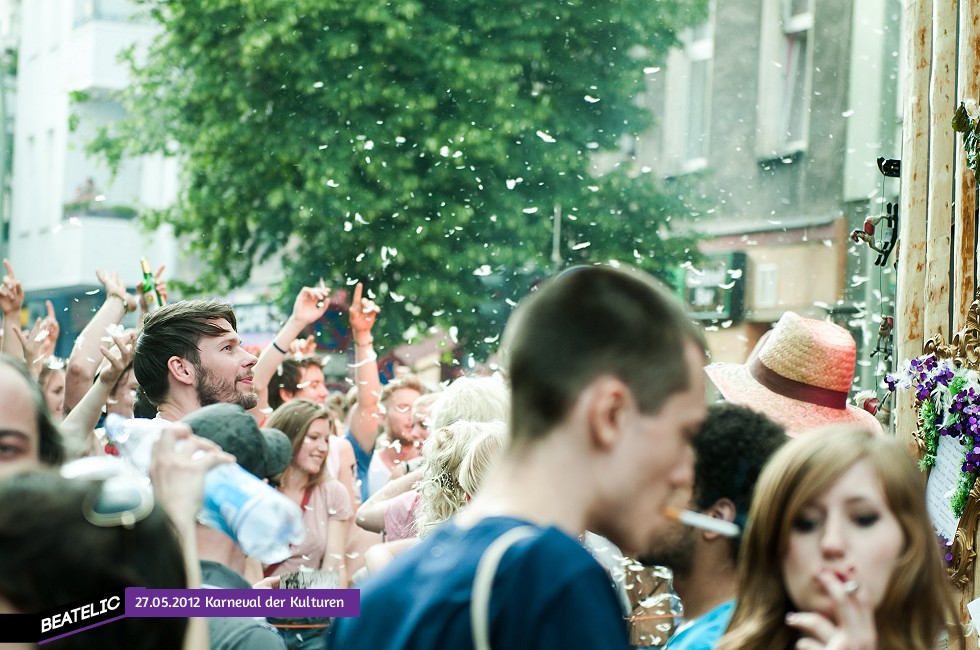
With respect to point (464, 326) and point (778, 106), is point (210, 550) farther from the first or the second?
point (778, 106)

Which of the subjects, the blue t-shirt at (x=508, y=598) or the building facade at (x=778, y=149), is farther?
the building facade at (x=778, y=149)

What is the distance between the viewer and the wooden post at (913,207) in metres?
4.40

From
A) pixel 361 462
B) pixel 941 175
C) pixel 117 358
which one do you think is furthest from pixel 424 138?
pixel 117 358

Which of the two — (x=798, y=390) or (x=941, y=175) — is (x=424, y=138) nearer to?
(x=941, y=175)

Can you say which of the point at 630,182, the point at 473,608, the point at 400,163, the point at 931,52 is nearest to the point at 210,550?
the point at 473,608

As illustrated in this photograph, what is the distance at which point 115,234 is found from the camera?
19.3m

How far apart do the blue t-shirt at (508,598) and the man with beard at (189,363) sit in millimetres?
1950

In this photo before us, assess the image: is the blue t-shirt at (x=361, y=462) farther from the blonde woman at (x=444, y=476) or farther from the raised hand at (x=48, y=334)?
the blonde woman at (x=444, y=476)

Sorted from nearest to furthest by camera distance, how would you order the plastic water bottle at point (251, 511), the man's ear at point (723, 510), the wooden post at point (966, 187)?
the plastic water bottle at point (251, 511)
the man's ear at point (723, 510)
the wooden post at point (966, 187)

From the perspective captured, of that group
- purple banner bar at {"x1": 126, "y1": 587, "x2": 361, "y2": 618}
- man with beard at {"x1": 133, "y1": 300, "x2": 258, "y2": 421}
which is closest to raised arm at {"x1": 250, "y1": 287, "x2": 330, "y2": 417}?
man with beard at {"x1": 133, "y1": 300, "x2": 258, "y2": 421}

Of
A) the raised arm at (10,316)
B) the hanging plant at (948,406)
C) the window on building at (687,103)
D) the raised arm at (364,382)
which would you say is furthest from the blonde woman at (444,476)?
the window on building at (687,103)

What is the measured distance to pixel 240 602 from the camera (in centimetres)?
223

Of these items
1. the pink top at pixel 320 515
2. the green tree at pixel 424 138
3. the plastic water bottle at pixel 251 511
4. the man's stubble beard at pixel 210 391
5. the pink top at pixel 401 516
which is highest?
the green tree at pixel 424 138

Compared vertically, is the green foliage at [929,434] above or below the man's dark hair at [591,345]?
below
